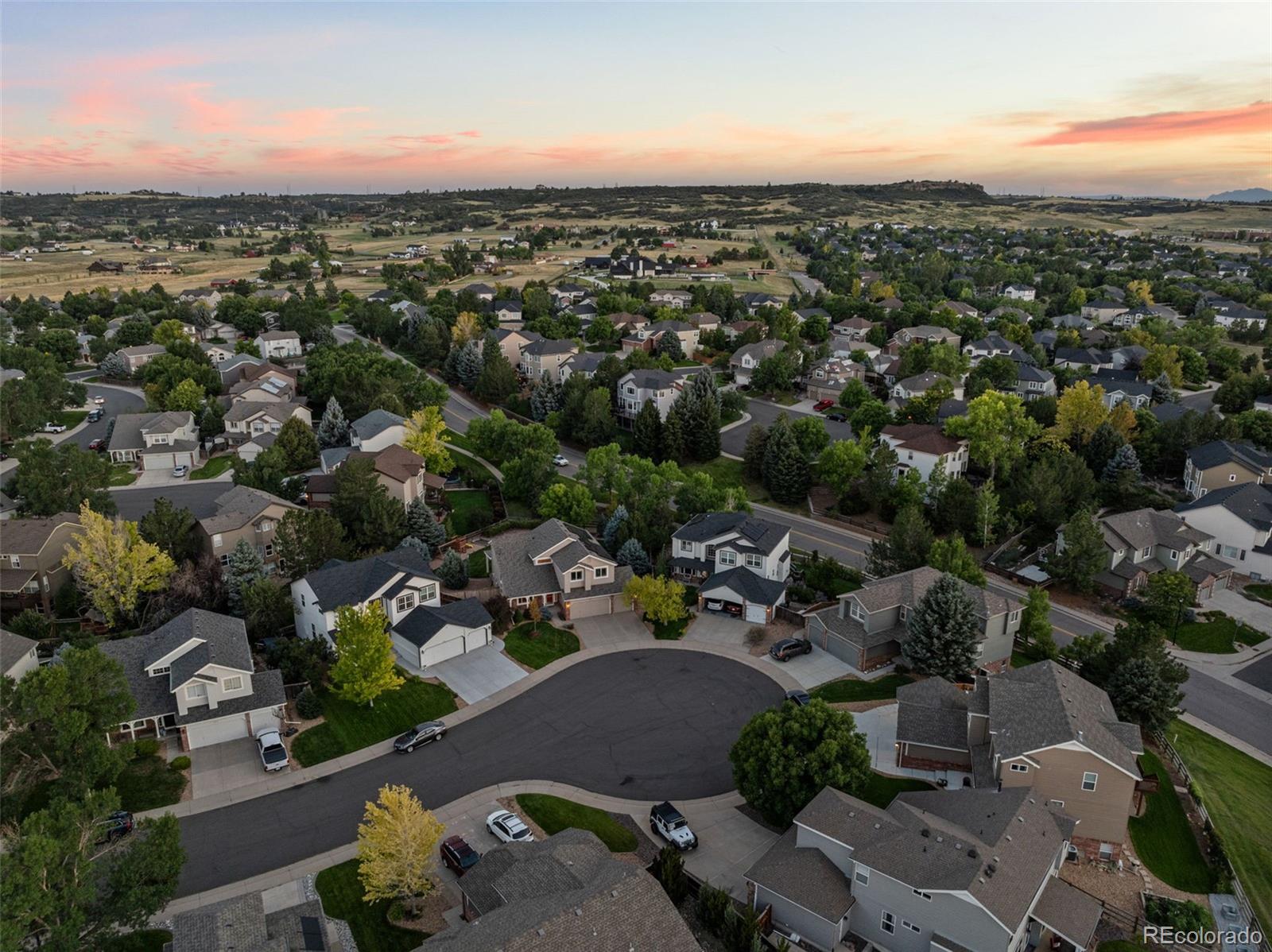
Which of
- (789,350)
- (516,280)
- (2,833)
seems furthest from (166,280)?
(2,833)

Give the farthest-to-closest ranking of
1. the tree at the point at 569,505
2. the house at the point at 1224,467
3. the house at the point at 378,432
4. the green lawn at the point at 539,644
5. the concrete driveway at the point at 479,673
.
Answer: the house at the point at 378,432
the house at the point at 1224,467
the tree at the point at 569,505
the green lawn at the point at 539,644
the concrete driveway at the point at 479,673

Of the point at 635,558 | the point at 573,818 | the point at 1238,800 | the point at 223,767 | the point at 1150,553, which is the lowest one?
the point at 1238,800

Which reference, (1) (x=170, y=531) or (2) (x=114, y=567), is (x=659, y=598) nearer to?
(2) (x=114, y=567)

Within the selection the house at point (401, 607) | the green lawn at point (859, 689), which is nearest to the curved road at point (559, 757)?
the green lawn at point (859, 689)

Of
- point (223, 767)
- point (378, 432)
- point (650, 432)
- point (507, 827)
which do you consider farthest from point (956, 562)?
point (378, 432)

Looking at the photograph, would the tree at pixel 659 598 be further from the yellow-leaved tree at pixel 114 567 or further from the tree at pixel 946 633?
the yellow-leaved tree at pixel 114 567

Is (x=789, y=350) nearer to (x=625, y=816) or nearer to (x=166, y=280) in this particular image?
(x=625, y=816)
